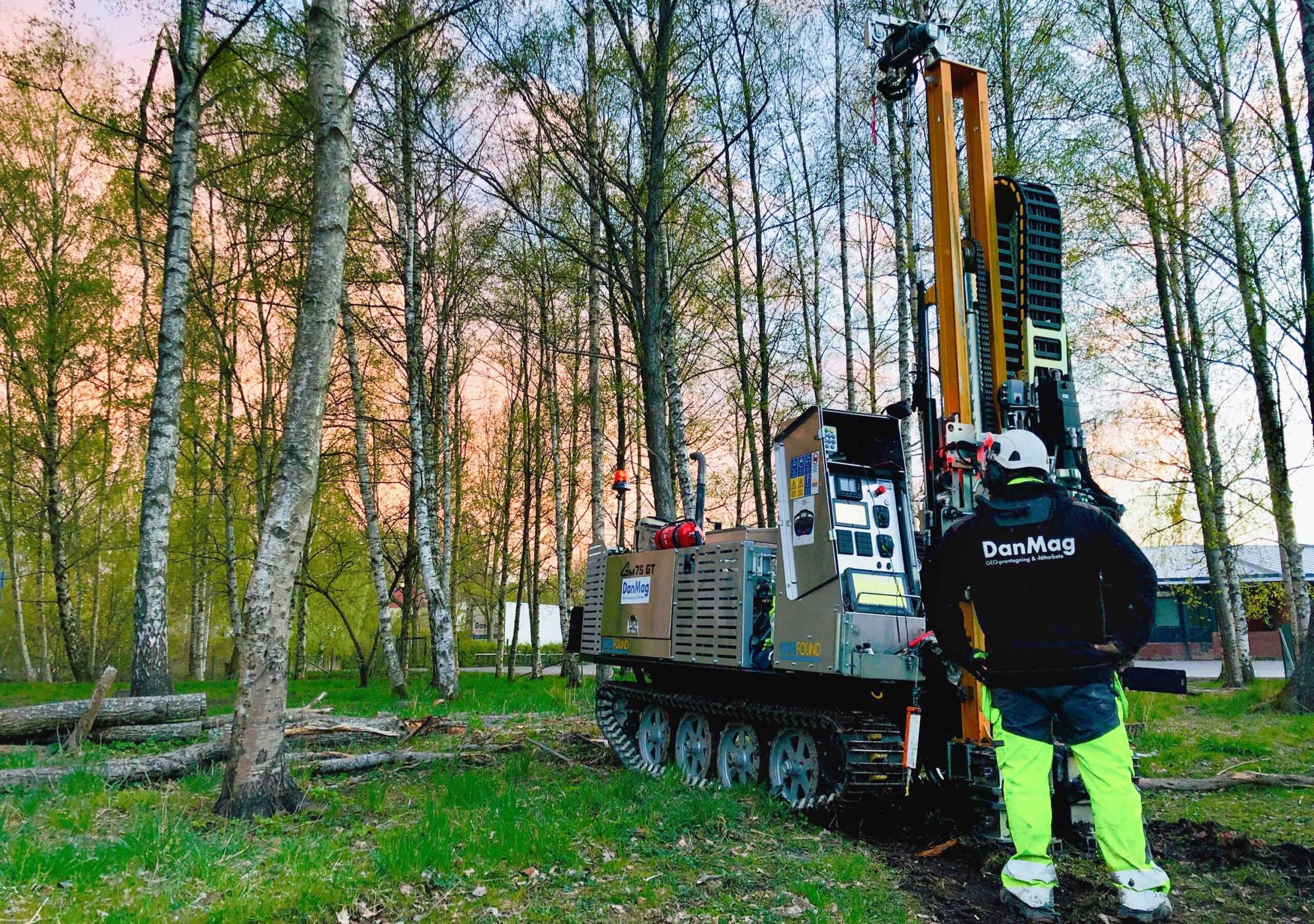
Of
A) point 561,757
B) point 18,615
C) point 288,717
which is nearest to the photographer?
point 561,757

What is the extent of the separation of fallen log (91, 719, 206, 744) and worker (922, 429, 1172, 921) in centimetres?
809

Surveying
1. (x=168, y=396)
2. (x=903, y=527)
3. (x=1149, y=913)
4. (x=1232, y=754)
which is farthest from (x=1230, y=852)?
(x=168, y=396)

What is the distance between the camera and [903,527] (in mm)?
6828

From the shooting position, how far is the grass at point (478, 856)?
13.4ft

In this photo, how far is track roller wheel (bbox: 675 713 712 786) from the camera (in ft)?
26.8

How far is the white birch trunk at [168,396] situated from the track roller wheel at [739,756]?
6.61 metres

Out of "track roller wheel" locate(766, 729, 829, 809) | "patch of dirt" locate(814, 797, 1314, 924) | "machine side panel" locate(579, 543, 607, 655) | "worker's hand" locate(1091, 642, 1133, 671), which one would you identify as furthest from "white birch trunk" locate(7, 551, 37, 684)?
"worker's hand" locate(1091, 642, 1133, 671)

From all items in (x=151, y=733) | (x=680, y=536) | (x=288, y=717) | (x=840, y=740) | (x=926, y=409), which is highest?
(x=926, y=409)

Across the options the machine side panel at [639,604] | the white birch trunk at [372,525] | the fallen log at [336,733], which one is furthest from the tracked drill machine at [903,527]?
the white birch trunk at [372,525]

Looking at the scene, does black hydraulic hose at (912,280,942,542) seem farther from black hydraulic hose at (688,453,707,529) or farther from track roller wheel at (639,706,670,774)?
track roller wheel at (639,706,670,774)

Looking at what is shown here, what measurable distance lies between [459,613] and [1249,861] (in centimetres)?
4500

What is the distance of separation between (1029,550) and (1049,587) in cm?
20

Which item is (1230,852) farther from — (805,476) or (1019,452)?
(805,476)

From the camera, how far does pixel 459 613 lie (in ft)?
156
